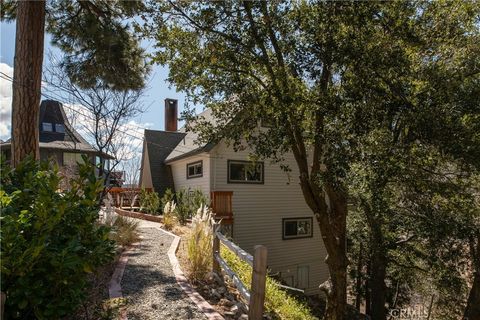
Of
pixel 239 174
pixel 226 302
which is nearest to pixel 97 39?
pixel 226 302

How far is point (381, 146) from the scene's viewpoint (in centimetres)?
540

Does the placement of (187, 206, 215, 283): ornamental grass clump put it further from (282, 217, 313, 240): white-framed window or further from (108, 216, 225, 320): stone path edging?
(282, 217, 313, 240): white-framed window

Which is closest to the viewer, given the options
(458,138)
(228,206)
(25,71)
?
(458,138)

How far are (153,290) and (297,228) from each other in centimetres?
1018

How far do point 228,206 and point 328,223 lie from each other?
193 inches

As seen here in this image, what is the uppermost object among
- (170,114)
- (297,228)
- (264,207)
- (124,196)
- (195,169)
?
(170,114)

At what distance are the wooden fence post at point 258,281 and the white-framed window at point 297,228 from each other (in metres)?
10.4

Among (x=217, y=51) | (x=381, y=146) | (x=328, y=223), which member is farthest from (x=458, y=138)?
(x=217, y=51)

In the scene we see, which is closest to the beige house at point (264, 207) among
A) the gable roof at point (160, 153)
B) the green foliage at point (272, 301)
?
the gable roof at point (160, 153)

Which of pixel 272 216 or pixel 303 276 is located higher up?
pixel 272 216

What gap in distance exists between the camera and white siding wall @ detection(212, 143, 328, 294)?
1277 centimetres

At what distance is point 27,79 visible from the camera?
5.94m

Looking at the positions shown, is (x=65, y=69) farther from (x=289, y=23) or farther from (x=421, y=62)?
(x=421, y=62)

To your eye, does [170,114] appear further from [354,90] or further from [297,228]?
[354,90]
